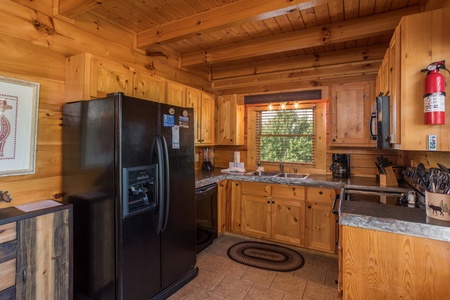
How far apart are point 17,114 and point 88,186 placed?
75 centimetres

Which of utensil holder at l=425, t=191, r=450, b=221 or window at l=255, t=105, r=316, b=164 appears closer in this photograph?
utensil holder at l=425, t=191, r=450, b=221

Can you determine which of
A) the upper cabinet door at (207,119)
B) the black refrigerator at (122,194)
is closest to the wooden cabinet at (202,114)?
the upper cabinet door at (207,119)

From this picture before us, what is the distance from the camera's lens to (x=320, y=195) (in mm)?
Result: 2955

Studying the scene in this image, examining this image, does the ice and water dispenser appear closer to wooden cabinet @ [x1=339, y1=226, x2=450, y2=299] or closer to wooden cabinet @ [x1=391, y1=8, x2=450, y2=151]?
wooden cabinet @ [x1=339, y1=226, x2=450, y2=299]

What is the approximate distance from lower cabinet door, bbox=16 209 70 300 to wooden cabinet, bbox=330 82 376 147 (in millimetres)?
3122

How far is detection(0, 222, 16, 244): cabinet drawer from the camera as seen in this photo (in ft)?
4.74

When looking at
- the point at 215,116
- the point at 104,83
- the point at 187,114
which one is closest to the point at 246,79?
the point at 215,116

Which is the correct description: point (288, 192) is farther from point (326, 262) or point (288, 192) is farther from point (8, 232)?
point (8, 232)

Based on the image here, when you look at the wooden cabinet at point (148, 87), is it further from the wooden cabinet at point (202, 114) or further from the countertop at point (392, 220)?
the countertop at point (392, 220)

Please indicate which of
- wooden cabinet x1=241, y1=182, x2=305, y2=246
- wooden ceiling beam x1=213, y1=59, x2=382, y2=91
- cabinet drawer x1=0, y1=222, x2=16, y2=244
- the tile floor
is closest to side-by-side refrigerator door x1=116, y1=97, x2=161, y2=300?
the tile floor

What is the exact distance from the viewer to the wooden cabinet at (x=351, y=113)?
10.0ft

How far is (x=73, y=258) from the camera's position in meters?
1.92

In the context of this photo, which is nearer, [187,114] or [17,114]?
[17,114]

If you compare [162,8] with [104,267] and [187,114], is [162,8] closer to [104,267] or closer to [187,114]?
[187,114]
